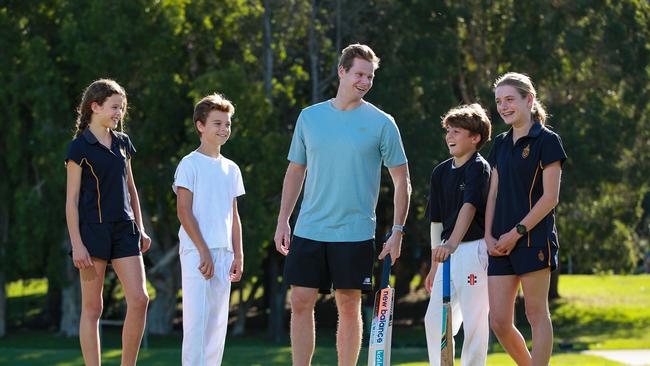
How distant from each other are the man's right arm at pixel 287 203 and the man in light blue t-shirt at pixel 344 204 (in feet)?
0.22

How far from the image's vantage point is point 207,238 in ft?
25.4

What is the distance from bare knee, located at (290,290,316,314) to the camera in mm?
7266

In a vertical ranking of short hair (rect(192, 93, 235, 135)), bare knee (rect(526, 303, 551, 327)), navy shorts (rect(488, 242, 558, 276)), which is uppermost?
short hair (rect(192, 93, 235, 135))

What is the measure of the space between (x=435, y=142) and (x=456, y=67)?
2079 mm

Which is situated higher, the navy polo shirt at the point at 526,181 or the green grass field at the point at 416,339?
the navy polo shirt at the point at 526,181

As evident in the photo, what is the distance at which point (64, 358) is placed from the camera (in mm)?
14938

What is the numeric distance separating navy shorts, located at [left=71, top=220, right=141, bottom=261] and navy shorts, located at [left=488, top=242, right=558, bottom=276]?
225 centimetres

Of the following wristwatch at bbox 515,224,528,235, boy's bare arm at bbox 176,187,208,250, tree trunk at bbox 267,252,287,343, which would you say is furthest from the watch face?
tree trunk at bbox 267,252,287,343

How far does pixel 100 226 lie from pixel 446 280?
2138 mm

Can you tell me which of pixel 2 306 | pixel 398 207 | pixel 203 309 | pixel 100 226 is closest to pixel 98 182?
pixel 100 226

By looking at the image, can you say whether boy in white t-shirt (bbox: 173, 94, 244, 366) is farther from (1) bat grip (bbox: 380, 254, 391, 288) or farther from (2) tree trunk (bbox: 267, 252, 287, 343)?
(2) tree trunk (bbox: 267, 252, 287, 343)

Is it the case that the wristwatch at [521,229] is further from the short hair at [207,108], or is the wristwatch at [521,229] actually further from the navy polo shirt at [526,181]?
the short hair at [207,108]

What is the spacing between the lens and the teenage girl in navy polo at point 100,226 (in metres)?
7.41

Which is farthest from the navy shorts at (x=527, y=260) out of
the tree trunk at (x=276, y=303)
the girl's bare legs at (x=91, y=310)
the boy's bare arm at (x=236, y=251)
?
the tree trunk at (x=276, y=303)
